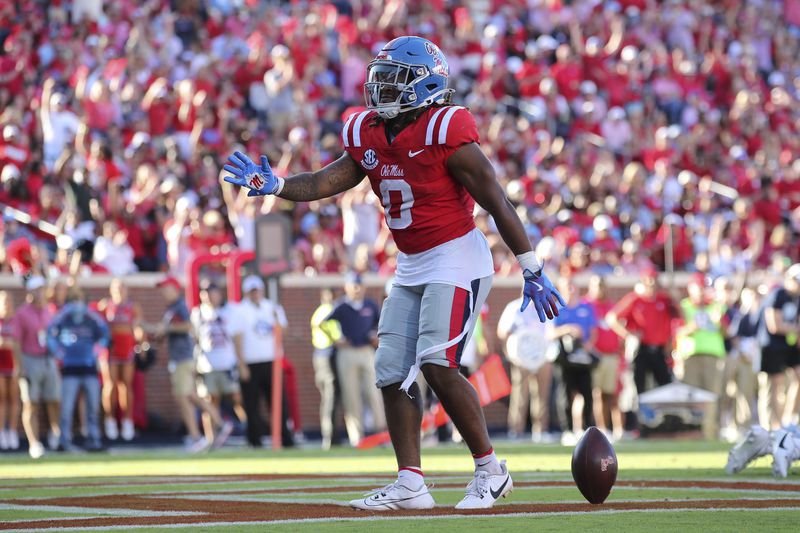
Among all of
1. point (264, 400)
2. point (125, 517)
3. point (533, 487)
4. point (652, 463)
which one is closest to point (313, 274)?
point (264, 400)

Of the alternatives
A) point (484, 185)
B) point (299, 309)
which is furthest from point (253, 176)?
point (299, 309)

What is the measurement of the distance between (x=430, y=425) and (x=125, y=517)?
10006 millimetres

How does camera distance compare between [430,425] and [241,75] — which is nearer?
[430,425]

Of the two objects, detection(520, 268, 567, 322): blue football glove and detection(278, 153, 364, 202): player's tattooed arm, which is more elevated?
detection(278, 153, 364, 202): player's tattooed arm

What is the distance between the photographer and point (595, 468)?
22.3 ft

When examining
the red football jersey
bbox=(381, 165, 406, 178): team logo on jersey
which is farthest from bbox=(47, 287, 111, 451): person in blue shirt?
bbox=(381, 165, 406, 178): team logo on jersey

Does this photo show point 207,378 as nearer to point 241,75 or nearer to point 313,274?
point 313,274

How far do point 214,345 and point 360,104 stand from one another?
6.93m

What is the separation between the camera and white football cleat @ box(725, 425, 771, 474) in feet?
29.3

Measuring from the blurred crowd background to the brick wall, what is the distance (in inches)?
10.6

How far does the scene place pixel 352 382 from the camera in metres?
17.0

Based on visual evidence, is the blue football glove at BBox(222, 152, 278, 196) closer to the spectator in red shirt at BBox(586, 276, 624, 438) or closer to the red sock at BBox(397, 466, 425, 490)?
the red sock at BBox(397, 466, 425, 490)

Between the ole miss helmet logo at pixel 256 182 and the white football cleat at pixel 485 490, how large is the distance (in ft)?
5.63

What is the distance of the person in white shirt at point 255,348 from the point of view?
16.5 meters
